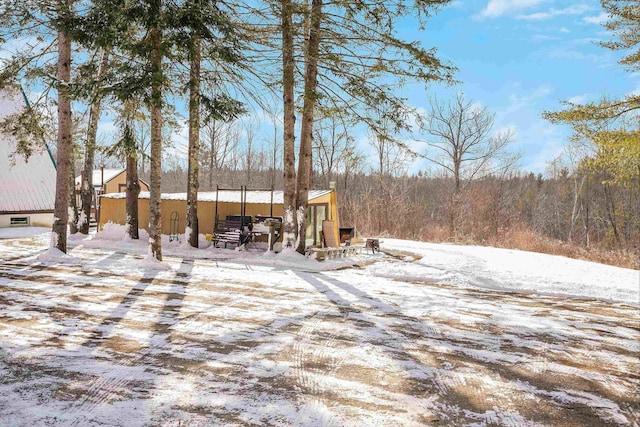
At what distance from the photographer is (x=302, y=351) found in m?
4.43

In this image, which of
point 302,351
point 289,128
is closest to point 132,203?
point 289,128

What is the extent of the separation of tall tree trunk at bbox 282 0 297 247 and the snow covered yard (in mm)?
2940

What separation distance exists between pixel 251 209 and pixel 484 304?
8.49m

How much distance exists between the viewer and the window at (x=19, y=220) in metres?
18.7

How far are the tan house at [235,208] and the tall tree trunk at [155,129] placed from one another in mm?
4192

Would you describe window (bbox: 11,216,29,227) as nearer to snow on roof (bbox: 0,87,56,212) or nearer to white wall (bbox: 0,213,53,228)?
white wall (bbox: 0,213,53,228)

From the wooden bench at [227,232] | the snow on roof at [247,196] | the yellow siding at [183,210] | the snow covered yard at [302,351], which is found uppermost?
the snow on roof at [247,196]

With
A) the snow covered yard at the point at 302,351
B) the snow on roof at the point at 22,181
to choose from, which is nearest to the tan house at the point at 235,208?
the snow covered yard at the point at 302,351

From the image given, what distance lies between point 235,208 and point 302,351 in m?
10.1

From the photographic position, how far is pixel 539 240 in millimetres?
20812

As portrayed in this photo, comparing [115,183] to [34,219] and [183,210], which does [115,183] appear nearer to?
[34,219]

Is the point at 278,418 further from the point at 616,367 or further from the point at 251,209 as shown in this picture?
the point at 251,209

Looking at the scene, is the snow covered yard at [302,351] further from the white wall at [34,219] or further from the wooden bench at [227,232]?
the white wall at [34,219]

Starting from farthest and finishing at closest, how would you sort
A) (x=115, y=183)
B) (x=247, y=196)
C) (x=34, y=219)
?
(x=115, y=183) < (x=34, y=219) < (x=247, y=196)
